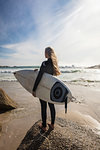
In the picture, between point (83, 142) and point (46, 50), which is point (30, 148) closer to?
point (83, 142)

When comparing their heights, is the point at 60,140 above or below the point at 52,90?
below

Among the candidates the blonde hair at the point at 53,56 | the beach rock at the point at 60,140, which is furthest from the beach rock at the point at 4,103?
the blonde hair at the point at 53,56

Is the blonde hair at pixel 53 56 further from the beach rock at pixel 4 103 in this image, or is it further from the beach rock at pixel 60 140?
the beach rock at pixel 4 103

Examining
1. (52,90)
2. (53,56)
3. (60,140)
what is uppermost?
(53,56)

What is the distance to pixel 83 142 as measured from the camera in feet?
6.71

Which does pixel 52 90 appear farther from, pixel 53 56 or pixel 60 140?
pixel 60 140

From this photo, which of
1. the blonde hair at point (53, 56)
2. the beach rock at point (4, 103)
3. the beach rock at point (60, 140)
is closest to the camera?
the beach rock at point (60, 140)

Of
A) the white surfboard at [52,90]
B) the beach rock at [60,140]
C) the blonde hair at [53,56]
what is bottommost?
the beach rock at [60,140]

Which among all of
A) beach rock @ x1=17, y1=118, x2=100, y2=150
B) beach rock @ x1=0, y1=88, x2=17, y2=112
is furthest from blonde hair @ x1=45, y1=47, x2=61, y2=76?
beach rock @ x1=0, y1=88, x2=17, y2=112

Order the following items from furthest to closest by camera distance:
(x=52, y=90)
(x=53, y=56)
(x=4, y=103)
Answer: (x=4, y=103) → (x=52, y=90) → (x=53, y=56)

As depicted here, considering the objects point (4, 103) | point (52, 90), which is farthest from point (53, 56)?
point (4, 103)

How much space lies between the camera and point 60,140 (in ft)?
6.87

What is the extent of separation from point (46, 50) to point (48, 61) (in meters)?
0.27

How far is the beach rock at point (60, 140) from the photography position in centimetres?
198
